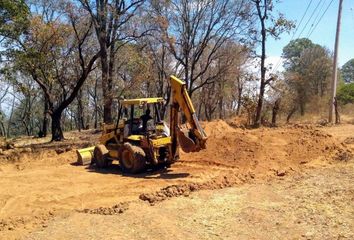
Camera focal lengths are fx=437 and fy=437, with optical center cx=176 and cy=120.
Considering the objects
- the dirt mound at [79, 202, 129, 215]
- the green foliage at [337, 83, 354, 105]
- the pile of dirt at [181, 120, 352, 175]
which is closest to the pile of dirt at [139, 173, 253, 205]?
the dirt mound at [79, 202, 129, 215]

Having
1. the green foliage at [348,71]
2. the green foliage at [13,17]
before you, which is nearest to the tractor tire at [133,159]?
the green foliage at [13,17]

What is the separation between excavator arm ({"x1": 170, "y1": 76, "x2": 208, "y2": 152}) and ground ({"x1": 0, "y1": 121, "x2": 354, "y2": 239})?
930 mm

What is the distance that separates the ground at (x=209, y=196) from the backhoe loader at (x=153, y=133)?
50cm

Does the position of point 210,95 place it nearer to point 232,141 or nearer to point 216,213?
point 232,141

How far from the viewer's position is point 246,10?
31.0m

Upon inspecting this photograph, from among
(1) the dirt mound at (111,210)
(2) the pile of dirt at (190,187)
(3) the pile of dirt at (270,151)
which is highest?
(3) the pile of dirt at (270,151)

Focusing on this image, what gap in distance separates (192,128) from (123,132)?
294 centimetres

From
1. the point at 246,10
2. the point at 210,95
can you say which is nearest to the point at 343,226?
the point at 246,10

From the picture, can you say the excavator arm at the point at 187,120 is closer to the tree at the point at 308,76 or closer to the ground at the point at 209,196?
the ground at the point at 209,196

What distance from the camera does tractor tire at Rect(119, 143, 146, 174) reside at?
1366cm

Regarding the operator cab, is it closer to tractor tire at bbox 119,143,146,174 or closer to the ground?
tractor tire at bbox 119,143,146,174

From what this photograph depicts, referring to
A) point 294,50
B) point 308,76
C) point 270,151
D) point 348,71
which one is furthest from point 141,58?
point 348,71

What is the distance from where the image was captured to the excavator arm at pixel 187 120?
12.8 metres

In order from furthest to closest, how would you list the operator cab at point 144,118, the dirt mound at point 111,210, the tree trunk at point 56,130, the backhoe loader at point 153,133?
the tree trunk at point 56,130 → the operator cab at point 144,118 → the backhoe loader at point 153,133 → the dirt mound at point 111,210
